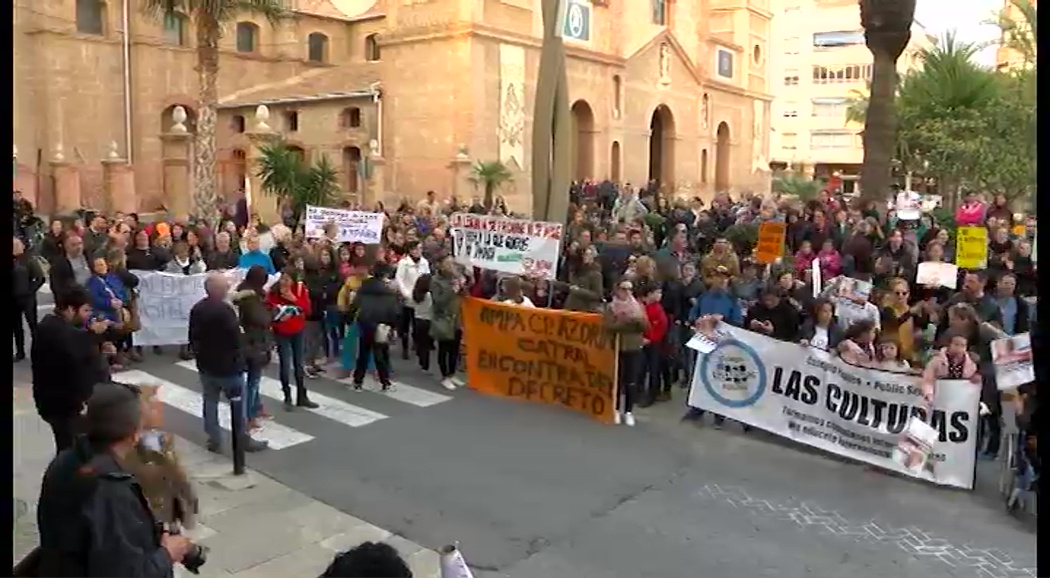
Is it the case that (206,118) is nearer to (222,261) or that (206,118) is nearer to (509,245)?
(222,261)

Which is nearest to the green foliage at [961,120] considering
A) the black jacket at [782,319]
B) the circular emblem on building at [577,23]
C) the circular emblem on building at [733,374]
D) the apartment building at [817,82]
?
the circular emblem on building at [577,23]

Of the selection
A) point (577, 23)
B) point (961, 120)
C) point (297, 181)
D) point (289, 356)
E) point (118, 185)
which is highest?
point (577, 23)

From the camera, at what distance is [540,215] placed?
16547 millimetres

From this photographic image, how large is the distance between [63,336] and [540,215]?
10382 millimetres

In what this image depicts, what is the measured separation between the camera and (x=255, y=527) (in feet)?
24.3

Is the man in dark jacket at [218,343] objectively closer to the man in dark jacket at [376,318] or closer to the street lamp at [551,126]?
the man in dark jacket at [376,318]

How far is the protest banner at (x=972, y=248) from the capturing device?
40.1 feet

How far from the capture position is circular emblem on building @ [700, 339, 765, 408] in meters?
10.0

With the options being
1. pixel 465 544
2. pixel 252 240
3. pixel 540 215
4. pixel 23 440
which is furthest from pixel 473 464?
pixel 540 215

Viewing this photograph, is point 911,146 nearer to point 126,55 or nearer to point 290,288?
point 290,288

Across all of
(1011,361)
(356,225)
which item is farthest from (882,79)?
(1011,361)

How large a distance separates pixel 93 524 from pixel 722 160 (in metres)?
48.3

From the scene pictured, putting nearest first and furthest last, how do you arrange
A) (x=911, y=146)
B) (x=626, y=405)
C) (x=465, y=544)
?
(x=465, y=544) → (x=626, y=405) → (x=911, y=146)

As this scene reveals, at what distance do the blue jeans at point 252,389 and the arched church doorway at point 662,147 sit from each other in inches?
1418
